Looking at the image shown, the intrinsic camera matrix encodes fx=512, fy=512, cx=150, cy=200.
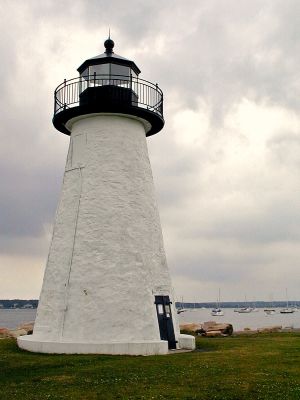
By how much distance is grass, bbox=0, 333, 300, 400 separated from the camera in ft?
34.2

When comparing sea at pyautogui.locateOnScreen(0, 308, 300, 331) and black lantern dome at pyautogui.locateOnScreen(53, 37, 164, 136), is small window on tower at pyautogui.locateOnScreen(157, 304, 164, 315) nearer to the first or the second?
black lantern dome at pyautogui.locateOnScreen(53, 37, 164, 136)

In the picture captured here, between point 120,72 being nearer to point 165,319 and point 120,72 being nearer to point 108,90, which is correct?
point 108,90

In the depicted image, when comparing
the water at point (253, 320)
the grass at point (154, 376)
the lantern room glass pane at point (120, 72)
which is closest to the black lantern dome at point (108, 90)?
the lantern room glass pane at point (120, 72)

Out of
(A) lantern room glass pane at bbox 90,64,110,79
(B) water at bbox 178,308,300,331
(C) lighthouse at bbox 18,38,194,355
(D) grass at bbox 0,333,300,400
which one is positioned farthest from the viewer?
(B) water at bbox 178,308,300,331

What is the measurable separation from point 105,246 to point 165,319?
10.8 feet

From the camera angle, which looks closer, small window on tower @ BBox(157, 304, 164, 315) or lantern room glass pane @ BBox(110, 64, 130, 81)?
small window on tower @ BBox(157, 304, 164, 315)

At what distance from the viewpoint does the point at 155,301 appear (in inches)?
685

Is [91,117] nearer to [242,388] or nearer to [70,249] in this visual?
[70,249]

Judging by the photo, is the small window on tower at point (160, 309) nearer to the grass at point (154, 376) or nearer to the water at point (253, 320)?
the grass at point (154, 376)

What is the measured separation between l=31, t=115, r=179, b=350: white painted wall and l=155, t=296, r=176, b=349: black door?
0.32 metres

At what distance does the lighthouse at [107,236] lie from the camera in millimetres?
16531

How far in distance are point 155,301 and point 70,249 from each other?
340 cm

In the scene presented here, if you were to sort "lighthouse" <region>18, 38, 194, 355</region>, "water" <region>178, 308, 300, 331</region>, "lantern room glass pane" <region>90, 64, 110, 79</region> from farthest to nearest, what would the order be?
"water" <region>178, 308, 300, 331</region> → "lantern room glass pane" <region>90, 64, 110, 79</region> → "lighthouse" <region>18, 38, 194, 355</region>

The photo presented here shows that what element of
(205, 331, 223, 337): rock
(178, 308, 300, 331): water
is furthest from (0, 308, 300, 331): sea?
(205, 331, 223, 337): rock
